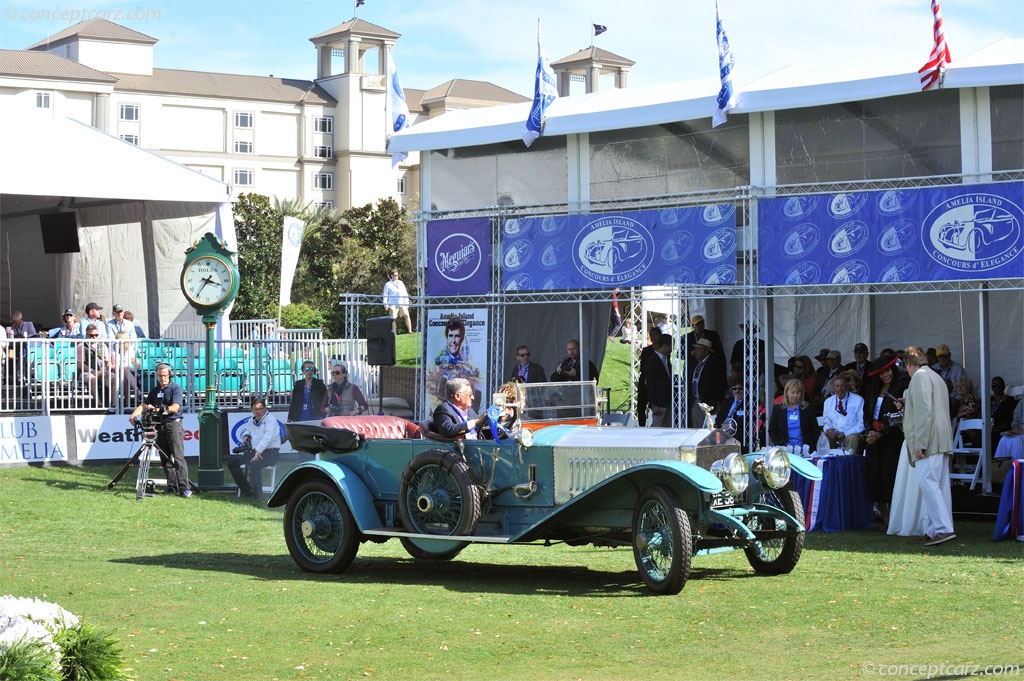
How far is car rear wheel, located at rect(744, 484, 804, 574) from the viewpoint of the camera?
9719mm

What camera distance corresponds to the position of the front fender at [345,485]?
10117mm

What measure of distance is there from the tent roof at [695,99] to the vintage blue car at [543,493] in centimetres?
622

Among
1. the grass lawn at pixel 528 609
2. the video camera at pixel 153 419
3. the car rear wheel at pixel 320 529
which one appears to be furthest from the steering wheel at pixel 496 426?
the video camera at pixel 153 419

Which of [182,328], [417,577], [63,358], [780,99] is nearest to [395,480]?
[417,577]

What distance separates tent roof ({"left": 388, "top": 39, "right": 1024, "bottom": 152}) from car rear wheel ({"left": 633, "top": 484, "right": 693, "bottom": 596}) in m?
7.41

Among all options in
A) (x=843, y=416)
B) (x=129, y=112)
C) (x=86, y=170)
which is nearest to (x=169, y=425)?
(x=86, y=170)

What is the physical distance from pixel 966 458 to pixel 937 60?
4401mm

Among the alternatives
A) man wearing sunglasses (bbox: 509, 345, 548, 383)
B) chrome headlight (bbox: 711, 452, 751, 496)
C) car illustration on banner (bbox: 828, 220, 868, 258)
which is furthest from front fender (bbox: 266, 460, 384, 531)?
man wearing sunglasses (bbox: 509, 345, 548, 383)

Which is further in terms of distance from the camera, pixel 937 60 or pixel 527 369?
pixel 527 369

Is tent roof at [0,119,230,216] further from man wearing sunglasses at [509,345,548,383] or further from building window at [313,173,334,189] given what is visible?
building window at [313,173,334,189]

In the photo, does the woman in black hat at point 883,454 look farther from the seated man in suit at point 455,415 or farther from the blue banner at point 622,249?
the seated man in suit at point 455,415

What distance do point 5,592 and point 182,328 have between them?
45.4ft

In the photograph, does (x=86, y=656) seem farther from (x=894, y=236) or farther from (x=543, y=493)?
(x=894, y=236)

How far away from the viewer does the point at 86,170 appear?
2042cm
